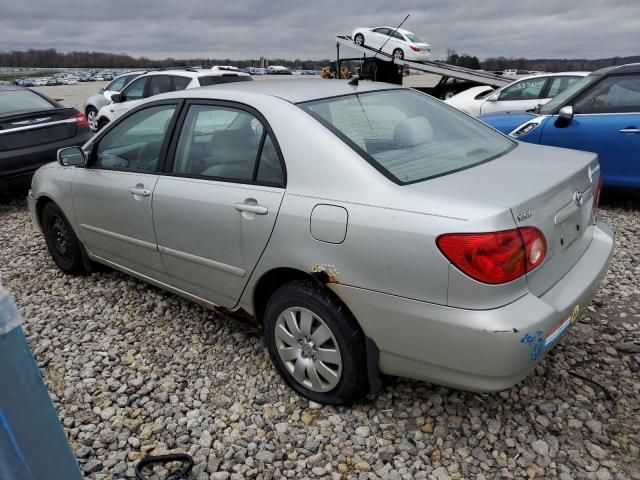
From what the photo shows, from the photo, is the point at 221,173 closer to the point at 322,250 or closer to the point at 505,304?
the point at 322,250

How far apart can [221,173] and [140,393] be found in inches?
51.5

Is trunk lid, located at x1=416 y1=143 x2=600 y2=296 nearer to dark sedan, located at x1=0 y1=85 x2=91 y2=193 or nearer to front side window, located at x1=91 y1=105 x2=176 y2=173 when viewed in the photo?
front side window, located at x1=91 y1=105 x2=176 y2=173

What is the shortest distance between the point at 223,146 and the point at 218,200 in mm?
364

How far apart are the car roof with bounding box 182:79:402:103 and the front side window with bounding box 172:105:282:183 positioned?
162 millimetres

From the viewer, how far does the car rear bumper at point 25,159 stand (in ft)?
21.3

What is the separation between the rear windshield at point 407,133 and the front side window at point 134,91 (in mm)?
8449

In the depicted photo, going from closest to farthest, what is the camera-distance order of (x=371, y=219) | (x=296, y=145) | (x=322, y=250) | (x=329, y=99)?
(x=371, y=219) < (x=322, y=250) < (x=296, y=145) < (x=329, y=99)

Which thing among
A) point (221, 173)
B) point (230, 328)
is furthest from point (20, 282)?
point (221, 173)

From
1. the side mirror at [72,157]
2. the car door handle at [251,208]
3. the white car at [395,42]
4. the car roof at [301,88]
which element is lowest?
the car door handle at [251,208]

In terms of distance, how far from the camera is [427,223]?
2045 mm

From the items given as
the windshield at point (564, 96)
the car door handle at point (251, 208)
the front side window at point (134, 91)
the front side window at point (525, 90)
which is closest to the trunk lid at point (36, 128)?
the front side window at point (134, 91)

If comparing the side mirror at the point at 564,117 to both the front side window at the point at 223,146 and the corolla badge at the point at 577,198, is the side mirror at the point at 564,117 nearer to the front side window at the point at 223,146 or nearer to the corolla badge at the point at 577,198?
the corolla badge at the point at 577,198

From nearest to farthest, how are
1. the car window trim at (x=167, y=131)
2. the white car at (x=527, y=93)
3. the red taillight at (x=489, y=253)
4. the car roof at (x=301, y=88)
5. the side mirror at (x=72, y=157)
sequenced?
the red taillight at (x=489, y=253), the car roof at (x=301, y=88), the car window trim at (x=167, y=131), the side mirror at (x=72, y=157), the white car at (x=527, y=93)

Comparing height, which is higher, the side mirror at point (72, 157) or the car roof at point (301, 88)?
the car roof at point (301, 88)
